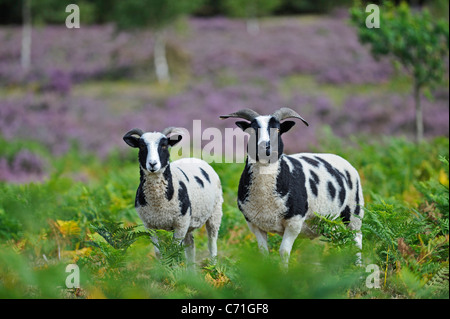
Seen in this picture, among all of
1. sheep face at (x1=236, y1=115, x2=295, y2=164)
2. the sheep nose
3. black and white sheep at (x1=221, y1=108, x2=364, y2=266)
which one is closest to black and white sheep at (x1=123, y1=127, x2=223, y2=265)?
black and white sheep at (x1=221, y1=108, x2=364, y2=266)

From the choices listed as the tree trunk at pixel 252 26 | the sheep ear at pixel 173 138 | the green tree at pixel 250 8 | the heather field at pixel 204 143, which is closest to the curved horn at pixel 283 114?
the sheep ear at pixel 173 138

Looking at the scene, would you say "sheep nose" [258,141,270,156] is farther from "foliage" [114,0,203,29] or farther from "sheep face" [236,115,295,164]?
"foliage" [114,0,203,29]

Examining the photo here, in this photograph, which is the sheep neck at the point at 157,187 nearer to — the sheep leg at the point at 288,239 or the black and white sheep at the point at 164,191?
the black and white sheep at the point at 164,191

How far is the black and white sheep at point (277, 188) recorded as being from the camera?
16.3 ft

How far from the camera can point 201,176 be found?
5.89 meters

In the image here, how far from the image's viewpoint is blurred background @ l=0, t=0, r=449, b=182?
1820 cm

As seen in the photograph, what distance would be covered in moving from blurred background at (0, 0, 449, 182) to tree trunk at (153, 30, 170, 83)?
0.21 feet

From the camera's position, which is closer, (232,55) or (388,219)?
(388,219)

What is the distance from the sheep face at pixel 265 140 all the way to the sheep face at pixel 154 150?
81 cm

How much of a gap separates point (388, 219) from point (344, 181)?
0.65 meters

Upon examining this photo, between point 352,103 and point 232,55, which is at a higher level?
point 232,55

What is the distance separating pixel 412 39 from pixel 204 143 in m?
7.31
